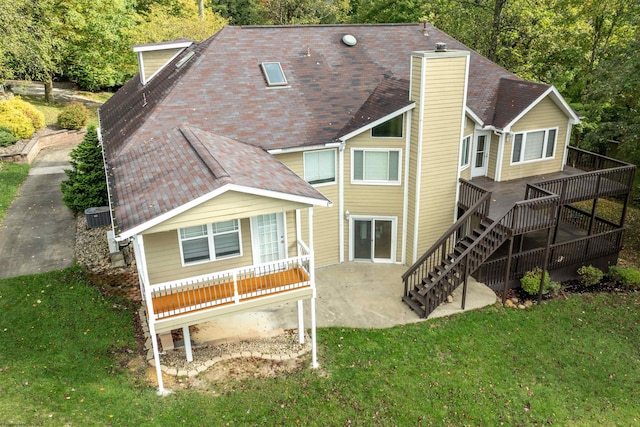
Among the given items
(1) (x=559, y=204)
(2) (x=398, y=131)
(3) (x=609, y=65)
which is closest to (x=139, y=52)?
(2) (x=398, y=131)

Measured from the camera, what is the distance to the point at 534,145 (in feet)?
65.6

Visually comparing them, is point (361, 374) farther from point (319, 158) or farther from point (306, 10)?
point (306, 10)

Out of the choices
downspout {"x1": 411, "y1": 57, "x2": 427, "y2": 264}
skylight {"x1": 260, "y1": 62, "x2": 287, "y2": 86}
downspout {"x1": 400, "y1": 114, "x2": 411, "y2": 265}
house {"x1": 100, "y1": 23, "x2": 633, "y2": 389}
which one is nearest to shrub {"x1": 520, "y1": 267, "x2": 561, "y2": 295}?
house {"x1": 100, "y1": 23, "x2": 633, "y2": 389}

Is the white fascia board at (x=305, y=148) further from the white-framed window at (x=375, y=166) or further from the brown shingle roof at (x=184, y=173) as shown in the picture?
the white-framed window at (x=375, y=166)

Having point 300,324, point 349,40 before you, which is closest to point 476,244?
point 300,324

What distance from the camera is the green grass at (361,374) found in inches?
447

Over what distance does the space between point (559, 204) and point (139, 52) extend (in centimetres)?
1802

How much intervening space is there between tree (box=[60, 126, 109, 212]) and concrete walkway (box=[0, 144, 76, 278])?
83cm

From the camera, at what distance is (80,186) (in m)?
21.1

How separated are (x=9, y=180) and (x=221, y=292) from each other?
59.0 feet

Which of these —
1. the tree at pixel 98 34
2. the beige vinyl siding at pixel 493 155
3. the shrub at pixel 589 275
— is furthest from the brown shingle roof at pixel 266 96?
the tree at pixel 98 34

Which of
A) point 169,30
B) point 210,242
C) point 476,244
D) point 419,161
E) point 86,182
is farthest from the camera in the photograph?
point 169,30

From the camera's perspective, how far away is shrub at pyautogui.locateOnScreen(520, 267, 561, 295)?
16.8 m

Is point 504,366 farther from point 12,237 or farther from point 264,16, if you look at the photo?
point 264,16
